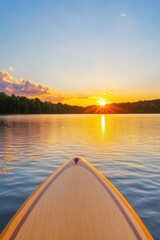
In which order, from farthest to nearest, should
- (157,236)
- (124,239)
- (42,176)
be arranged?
1. (42,176)
2. (157,236)
3. (124,239)

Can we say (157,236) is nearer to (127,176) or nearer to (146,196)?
(146,196)

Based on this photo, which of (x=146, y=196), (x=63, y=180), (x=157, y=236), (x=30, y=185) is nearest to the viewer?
(x=157, y=236)

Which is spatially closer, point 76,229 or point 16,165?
point 76,229

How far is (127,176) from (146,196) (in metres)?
2.57

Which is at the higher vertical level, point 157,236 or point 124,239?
point 124,239

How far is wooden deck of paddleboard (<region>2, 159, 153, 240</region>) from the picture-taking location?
3.92 m

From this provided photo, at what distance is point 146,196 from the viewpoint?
787 centimetres

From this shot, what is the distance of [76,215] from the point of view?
4488mm

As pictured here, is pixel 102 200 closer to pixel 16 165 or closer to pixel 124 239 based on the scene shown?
pixel 124 239

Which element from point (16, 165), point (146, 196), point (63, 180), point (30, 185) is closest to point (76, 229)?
point (63, 180)

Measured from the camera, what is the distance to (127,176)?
1044cm

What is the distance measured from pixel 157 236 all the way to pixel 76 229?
2428mm

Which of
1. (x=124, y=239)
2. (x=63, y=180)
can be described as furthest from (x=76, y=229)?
(x=63, y=180)

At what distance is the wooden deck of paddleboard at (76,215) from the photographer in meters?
3.92
